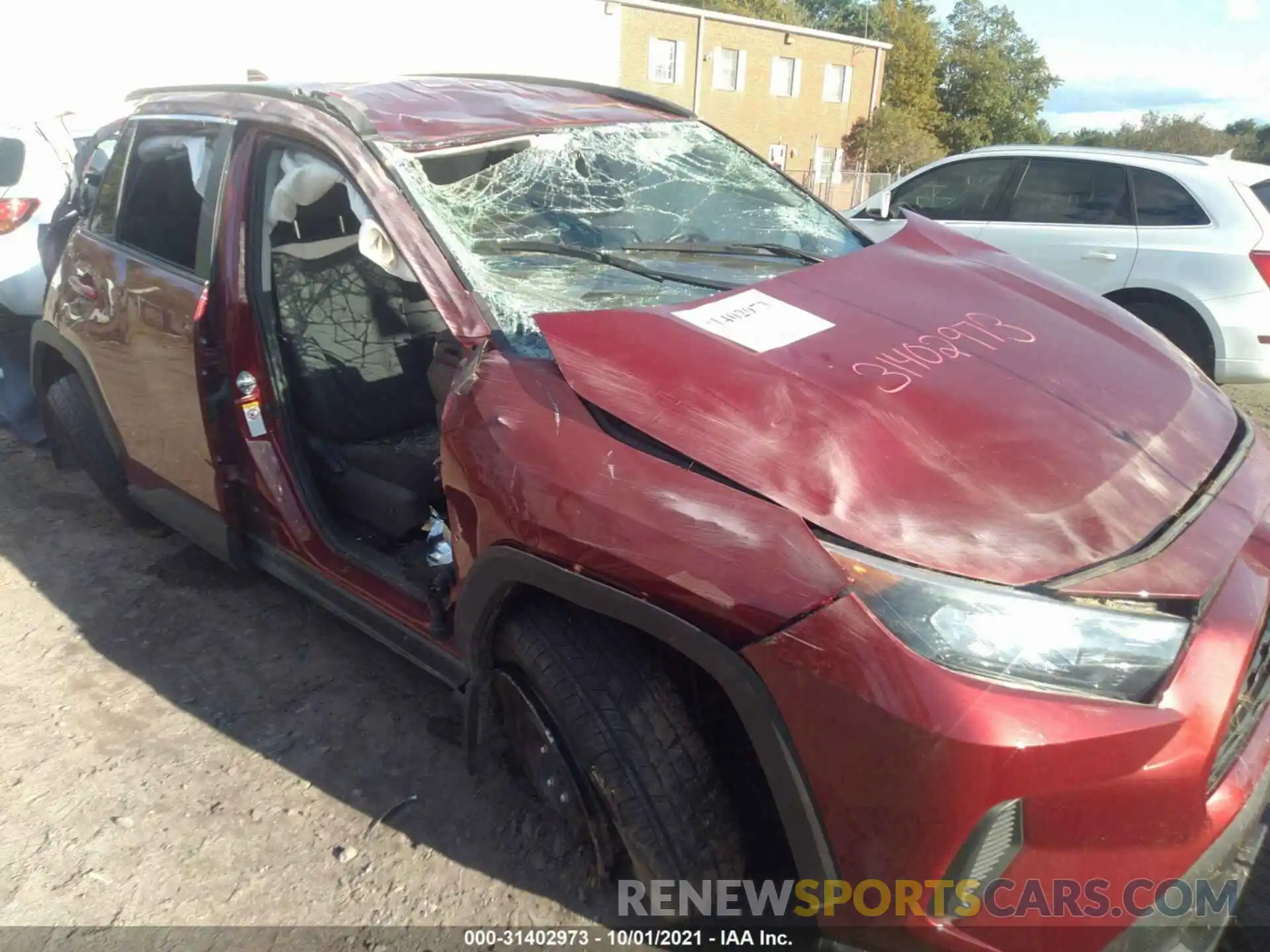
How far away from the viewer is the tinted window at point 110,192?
3.64m

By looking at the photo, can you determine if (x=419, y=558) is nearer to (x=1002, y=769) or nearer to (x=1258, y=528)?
(x=1002, y=769)

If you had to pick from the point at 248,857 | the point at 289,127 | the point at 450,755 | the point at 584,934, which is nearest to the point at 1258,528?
the point at 584,934

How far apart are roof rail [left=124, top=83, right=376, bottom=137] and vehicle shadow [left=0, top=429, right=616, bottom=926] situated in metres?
1.72

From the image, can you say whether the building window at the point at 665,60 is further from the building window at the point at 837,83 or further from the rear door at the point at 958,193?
the rear door at the point at 958,193

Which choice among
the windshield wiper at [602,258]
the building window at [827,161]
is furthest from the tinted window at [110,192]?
the building window at [827,161]

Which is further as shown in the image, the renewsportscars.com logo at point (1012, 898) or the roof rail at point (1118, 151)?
the roof rail at point (1118, 151)

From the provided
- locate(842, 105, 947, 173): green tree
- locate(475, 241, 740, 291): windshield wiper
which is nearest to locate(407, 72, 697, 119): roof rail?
locate(475, 241, 740, 291): windshield wiper

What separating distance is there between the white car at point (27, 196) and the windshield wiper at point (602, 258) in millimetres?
4524

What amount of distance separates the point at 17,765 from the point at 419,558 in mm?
1292

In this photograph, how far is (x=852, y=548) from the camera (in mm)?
1596

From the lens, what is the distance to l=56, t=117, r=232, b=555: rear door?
3.03 metres

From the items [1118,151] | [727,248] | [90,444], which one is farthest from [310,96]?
[1118,151]

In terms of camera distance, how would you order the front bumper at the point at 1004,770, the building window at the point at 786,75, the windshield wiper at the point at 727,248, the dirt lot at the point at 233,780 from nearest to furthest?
the front bumper at the point at 1004,770
the dirt lot at the point at 233,780
the windshield wiper at the point at 727,248
the building window at the point at 786,75

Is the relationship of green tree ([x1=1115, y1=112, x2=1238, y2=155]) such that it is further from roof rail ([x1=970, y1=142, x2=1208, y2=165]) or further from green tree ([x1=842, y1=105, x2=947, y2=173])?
roof rail ([x1=970, y1=142, x2=1208, y2=165])
